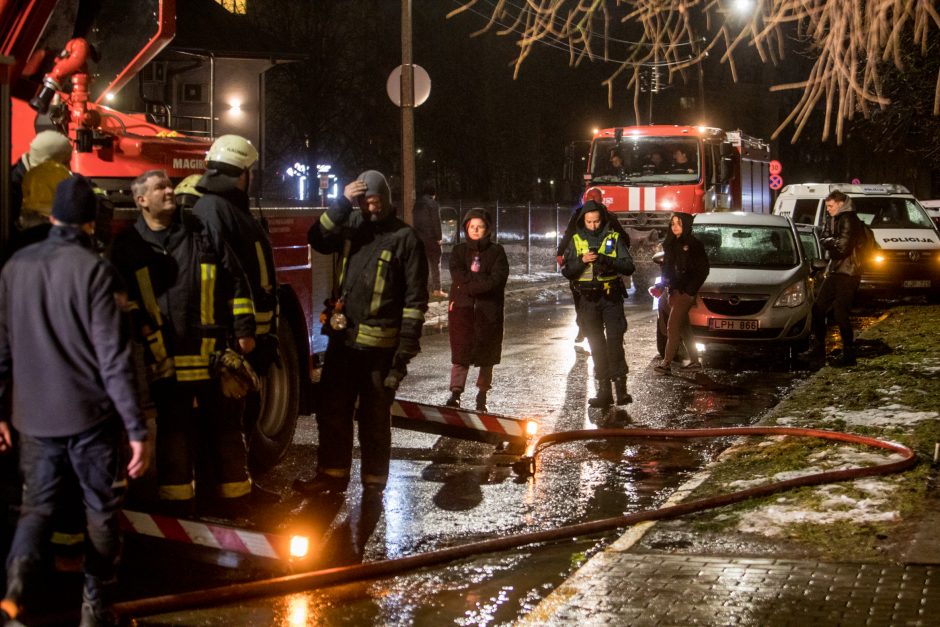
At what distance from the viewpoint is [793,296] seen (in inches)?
528

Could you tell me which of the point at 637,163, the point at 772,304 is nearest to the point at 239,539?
the point at 772,304

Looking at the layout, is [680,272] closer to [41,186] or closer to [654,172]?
[41,186]

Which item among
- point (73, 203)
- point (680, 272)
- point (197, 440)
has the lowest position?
point (197, 440)

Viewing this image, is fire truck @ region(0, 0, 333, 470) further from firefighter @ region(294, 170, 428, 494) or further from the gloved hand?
the gloved hand

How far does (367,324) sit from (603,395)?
3.79 metres

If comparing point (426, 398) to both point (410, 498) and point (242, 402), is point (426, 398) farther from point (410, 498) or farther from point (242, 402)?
point (242, 402)

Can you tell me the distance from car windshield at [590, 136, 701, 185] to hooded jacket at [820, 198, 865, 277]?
1157cm

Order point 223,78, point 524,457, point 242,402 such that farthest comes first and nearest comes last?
point 223,78
point 524,457
point 242,402

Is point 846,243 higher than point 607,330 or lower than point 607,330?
higher

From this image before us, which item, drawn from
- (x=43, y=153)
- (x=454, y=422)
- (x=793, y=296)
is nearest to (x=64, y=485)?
(x=43, y=153)

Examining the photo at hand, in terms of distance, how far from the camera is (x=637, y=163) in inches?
966

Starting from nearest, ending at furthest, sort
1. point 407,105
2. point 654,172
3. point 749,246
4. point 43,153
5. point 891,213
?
1. point 43,153
2. point 749,246
3. point 407,105
4. point 891,213
5. point 654,172

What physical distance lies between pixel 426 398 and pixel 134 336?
5189 mm

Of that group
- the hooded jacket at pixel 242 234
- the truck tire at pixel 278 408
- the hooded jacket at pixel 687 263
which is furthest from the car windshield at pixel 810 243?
the hooded jacket at pixel 242 234
